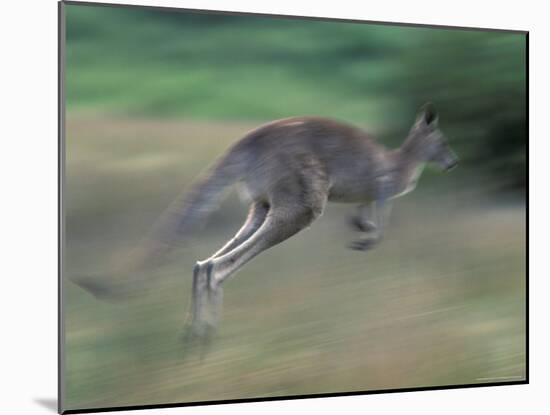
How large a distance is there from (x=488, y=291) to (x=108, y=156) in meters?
2.17

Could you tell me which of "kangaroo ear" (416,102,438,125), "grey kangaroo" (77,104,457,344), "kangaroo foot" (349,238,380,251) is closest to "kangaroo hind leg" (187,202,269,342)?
"grey kangaroo" (77,104,457,344)

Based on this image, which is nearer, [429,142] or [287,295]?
[287,295]

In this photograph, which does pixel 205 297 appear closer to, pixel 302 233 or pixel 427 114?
pixel 302 233

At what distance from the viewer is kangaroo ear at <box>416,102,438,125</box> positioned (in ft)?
18.0

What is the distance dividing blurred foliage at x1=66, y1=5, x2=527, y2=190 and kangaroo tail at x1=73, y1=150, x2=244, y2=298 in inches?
11.1

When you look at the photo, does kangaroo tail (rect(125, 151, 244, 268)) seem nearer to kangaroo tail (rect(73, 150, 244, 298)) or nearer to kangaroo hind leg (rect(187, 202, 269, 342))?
kangaroo tail (rect(73, 150, 244, 298))

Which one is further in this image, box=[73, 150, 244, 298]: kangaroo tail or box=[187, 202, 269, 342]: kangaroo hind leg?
box=[187, 202, 269, 342]: kangaroo hind leg

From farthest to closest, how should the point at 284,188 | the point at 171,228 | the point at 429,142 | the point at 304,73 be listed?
the point at 429,142 → the point at 304,73 → the point at 284,188 → the point at 171,228

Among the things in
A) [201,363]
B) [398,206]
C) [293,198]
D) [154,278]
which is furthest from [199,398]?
[398,206]

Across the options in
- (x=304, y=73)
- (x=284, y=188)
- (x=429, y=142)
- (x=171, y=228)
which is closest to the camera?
(x=171, y=228)

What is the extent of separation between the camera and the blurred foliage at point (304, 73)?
4.96 metres

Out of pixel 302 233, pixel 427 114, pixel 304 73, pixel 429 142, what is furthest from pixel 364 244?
pixel 304 73

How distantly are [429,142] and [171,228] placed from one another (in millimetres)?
1459

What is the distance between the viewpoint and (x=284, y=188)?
5.16m
